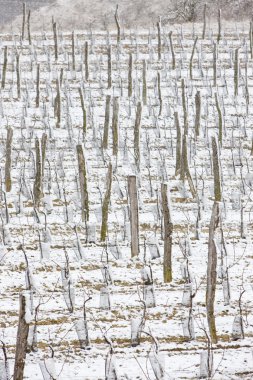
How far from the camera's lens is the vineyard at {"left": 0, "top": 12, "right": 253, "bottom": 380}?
8516mm

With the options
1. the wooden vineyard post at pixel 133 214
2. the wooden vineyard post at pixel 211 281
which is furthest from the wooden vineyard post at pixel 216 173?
the wooden vineyard post at pixel 211 281

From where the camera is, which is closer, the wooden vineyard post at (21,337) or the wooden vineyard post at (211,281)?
the wooden vineyard post at (21,337)

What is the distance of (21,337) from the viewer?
23.5ft

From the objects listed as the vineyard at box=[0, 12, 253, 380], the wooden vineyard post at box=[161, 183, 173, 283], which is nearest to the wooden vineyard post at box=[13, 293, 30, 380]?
the vineyard at box=[0, 12, 253, 380]

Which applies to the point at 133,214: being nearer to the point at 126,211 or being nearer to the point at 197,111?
the point at 126,211

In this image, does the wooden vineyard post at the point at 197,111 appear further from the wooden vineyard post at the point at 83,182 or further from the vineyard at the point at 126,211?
the wooden vineyard post at the point at 83,182

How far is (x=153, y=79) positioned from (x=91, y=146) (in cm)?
469

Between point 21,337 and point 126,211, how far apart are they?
607 cm

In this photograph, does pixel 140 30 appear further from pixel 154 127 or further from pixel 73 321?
pixel 73 321

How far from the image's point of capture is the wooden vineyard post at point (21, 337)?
7066 mm


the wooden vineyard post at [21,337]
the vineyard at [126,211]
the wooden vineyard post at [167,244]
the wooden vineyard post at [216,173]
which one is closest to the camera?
the wooden vineyard post at [21,337]

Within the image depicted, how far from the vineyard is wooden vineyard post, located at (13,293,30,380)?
2 centimetres

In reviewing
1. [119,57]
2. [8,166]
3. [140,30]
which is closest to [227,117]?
[119,57]

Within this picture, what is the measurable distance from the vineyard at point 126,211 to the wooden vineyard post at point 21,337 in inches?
0.6
